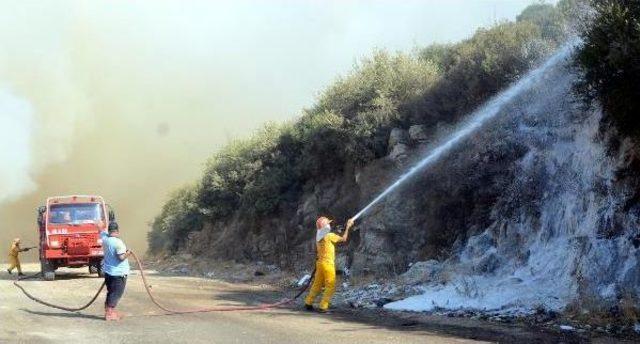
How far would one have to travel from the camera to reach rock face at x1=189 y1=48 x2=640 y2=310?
32.2 ft

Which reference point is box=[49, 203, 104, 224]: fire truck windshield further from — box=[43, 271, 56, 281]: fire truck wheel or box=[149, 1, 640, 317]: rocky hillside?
box=[149, 1, 640, 317]: rocky hillside

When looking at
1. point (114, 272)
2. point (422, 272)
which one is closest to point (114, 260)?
point (114, 272)

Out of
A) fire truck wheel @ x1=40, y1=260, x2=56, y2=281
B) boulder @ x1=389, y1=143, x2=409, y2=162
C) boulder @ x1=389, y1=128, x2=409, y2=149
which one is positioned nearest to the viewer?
boulder @ x1=389, y1=143, x2=409, y2=162

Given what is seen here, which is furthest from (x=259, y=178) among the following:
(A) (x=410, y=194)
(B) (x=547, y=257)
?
(B) (x=547, y=257)

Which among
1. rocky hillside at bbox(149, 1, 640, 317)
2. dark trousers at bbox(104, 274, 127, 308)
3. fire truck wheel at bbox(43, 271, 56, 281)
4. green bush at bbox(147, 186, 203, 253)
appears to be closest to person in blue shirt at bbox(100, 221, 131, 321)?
dark trousers at bbox(104, 274, 127, 308)

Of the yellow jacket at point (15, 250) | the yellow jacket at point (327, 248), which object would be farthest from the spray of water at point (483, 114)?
the yellow jacket at point (15, 250)

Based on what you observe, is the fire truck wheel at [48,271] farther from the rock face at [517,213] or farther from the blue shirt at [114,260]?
the blue shirt at [114,260]

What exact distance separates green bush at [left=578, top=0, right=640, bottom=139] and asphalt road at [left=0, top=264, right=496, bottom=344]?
4.05 meters

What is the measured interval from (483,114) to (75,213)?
1197 centimetres

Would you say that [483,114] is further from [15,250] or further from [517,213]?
[15,250]

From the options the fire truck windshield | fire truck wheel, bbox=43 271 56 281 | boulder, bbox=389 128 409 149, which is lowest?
fire truck wheel, bbox=43 271 56 281

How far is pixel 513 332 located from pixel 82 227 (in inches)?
555

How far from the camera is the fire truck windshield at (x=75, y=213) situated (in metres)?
19.2

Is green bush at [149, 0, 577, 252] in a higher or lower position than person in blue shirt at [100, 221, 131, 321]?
higher
